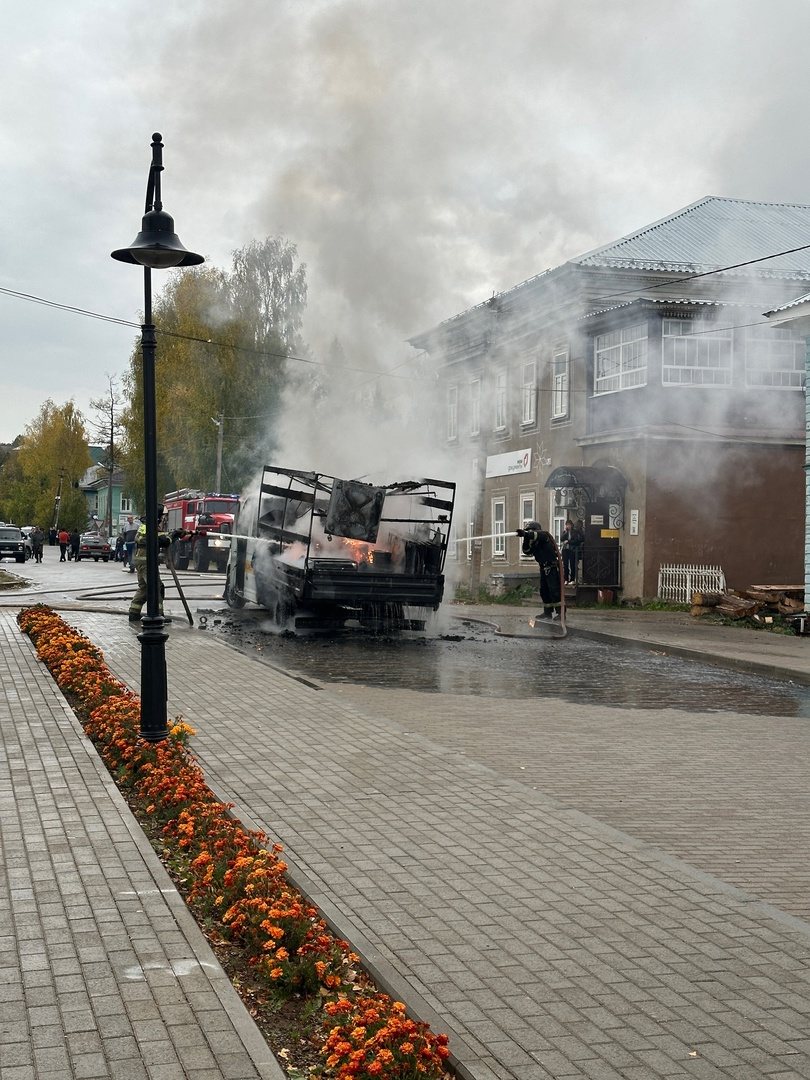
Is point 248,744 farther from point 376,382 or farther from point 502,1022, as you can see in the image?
point 376,382

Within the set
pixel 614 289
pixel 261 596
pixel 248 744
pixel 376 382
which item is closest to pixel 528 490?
pixel 614 289

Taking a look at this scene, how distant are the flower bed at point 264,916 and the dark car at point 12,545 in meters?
45.0

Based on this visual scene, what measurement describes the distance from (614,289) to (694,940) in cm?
2574

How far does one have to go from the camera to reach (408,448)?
20.7 metres

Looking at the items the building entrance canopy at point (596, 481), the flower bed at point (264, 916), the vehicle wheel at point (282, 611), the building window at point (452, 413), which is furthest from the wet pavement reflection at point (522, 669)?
the building entrance canopy at point (596, 481)

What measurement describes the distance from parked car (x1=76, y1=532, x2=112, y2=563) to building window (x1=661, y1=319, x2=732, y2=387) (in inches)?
1442

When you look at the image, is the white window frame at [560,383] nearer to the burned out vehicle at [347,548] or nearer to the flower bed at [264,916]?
the burned out vehicle at [347,548]

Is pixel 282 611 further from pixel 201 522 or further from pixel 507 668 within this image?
pixel 201 522

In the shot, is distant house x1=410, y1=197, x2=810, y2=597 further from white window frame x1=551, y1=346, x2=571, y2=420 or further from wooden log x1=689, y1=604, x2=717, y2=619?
wooden log x1=689, y1=604, x2=717, y2=619

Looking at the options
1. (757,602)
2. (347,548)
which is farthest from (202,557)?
(347,548)

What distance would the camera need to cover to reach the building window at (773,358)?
25.7 m

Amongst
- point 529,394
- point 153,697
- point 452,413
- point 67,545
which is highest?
point 529,394

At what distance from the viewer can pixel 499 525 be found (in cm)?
3441

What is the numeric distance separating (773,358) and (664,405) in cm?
265
